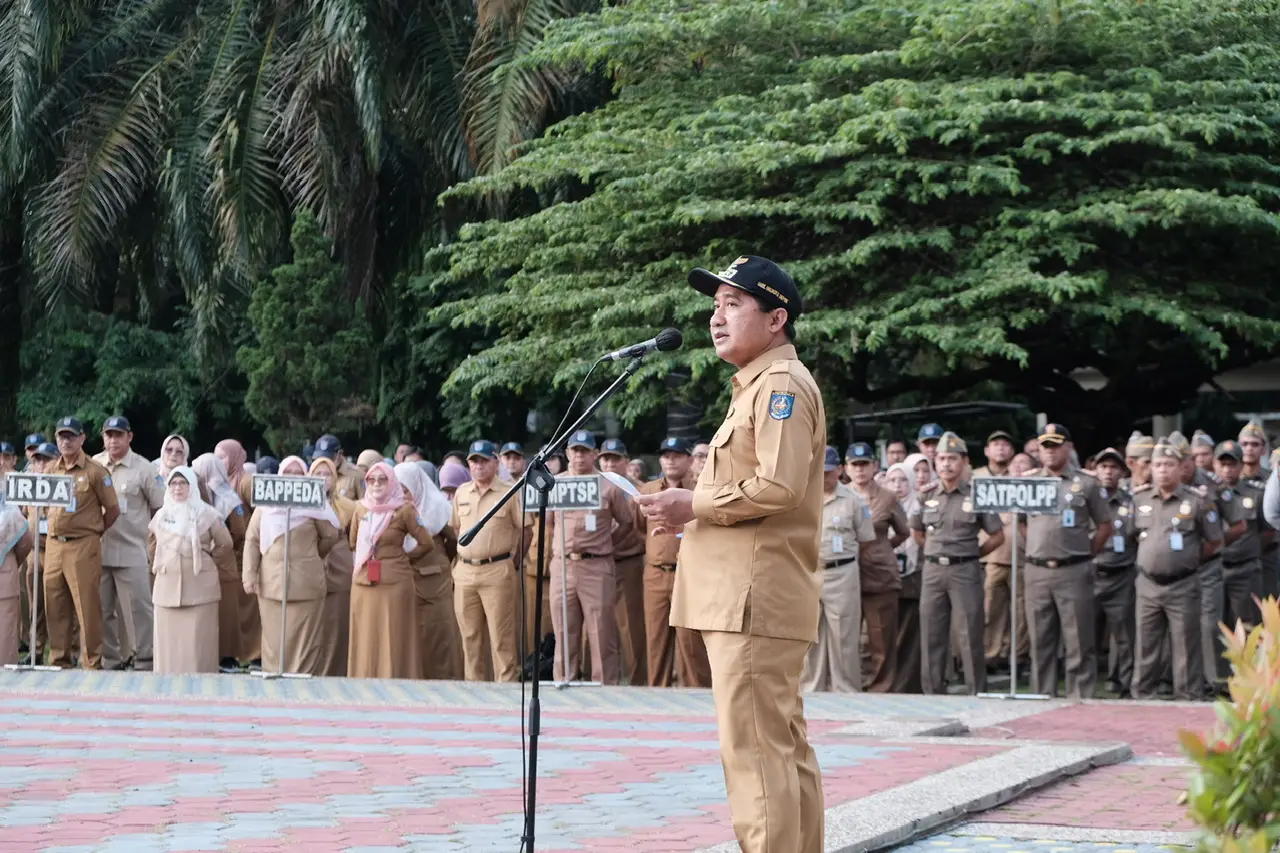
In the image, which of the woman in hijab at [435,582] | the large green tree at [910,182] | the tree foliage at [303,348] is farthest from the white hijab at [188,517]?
the tree foliage at [303,348]

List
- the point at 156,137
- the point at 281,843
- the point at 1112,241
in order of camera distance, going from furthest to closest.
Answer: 1. the point at 156,137
2. the point at 1112,241
3. the point at 281,843

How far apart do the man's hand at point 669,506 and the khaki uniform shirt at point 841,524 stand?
8608 millimetres

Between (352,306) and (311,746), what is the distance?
17.4 m

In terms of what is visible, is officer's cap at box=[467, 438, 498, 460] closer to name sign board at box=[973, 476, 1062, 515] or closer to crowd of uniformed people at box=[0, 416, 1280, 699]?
crowd of uniformed people at box=[0, 416, 1280, 699]

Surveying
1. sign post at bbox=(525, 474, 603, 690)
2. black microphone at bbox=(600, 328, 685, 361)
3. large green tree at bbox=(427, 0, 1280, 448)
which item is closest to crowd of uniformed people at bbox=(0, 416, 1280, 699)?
sign post at bbox=(525, 474, 603, 690)

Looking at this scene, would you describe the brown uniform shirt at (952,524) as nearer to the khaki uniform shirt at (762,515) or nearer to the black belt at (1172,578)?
the black belt at (1172,578)

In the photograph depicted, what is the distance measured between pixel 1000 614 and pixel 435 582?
5.16 m

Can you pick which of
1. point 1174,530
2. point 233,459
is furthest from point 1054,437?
point 233,459

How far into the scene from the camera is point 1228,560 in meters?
14.9

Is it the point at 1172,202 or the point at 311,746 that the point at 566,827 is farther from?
the point at 1172,202

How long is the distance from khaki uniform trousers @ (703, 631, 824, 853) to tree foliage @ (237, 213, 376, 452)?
2084cm

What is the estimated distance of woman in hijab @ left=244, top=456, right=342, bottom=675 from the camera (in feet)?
49.2

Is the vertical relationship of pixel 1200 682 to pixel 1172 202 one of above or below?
below

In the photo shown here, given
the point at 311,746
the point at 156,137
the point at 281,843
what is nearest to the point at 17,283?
the point at 156,137
